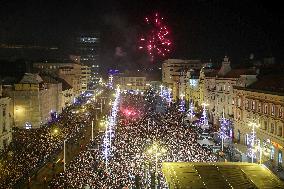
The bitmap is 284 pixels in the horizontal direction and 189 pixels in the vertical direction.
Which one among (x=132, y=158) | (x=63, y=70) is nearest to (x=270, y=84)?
(x=132, y=158)

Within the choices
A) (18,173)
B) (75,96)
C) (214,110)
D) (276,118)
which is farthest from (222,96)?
(75,96)

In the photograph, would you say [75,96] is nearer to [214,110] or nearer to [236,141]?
[214,110]

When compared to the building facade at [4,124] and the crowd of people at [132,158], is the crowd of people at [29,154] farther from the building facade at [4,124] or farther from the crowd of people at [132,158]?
the crowd of people at [132,158]

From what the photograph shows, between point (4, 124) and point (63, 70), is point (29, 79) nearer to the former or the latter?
point (4, 124)


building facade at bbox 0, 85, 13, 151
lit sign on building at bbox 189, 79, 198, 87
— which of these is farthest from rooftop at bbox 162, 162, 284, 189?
lit sign on building at bbox 189, 79, 198, 87

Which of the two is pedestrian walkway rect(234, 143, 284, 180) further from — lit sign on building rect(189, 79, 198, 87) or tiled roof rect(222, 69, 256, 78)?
lit sign on building rect(189, 79, 198, 87)

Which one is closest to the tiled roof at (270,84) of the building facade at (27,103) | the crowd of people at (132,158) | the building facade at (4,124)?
the crowd of people at (132,158)
